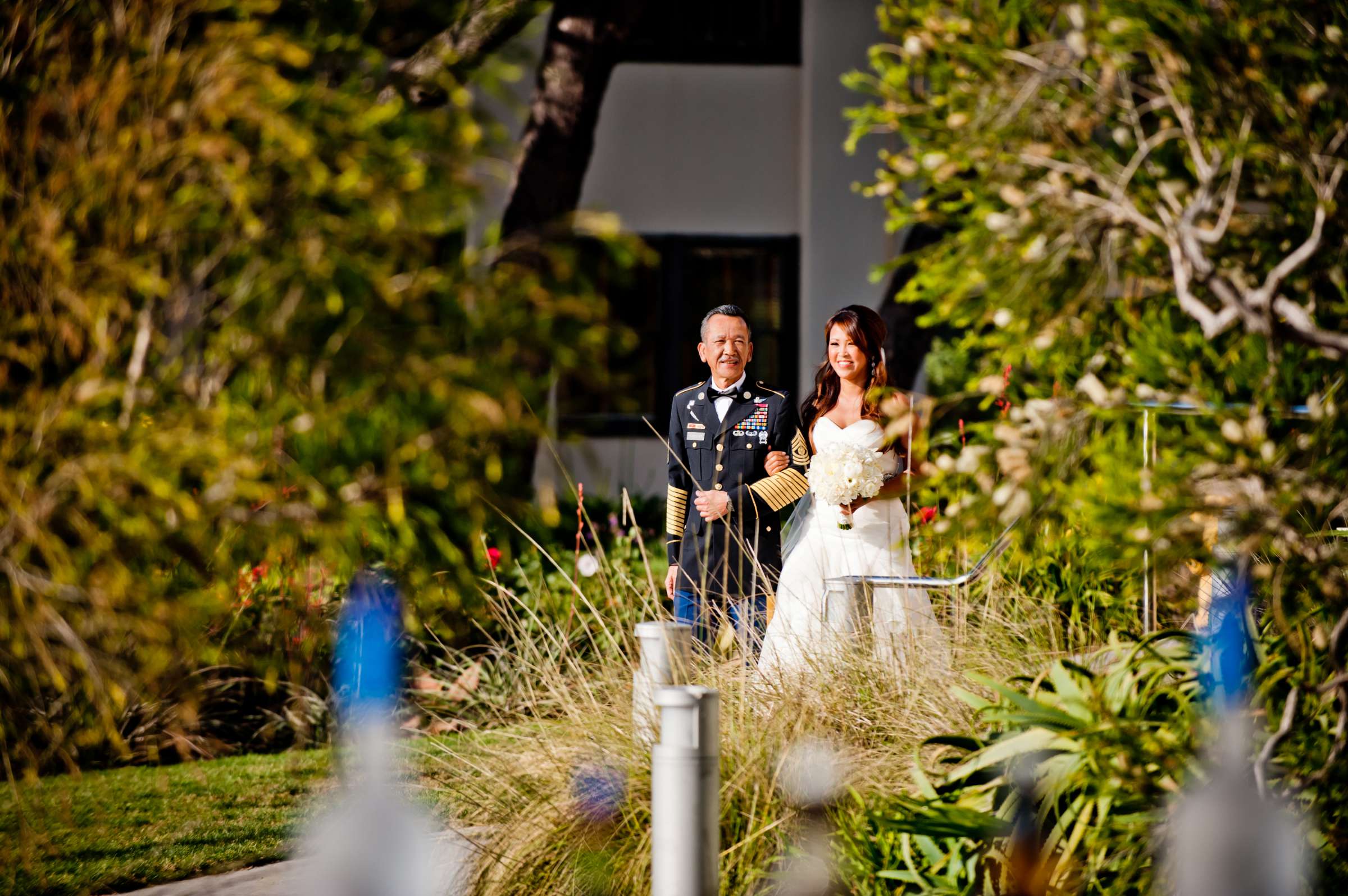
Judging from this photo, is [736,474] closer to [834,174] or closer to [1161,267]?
[1161,267]

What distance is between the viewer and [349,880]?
107 inches

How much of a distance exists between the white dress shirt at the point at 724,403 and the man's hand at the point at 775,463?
0.86ft

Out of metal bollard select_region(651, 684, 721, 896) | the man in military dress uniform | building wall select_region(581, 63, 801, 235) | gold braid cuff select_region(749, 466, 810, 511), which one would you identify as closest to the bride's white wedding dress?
the man in military dress uniform

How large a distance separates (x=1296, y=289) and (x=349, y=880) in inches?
94.4

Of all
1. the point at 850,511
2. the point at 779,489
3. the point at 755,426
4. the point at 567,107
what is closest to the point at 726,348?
the point at 755,426

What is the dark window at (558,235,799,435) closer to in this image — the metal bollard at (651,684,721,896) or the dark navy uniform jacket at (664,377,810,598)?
the dark navy uniform jacket at (664,377,810,598)

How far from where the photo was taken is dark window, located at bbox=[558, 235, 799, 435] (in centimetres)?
1243

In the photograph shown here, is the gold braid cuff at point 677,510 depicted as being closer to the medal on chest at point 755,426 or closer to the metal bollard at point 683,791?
the medal on chest at point 755,426

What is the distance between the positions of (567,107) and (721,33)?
12.3 ft

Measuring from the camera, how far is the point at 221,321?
2594 millimetres

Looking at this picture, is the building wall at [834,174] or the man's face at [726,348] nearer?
the man's face at [726,348]

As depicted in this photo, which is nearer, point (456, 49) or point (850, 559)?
point (456, 49)

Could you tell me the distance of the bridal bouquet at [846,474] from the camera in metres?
5.72

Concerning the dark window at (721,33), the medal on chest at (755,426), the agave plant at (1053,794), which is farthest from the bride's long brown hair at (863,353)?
the dark window at (721,33)
